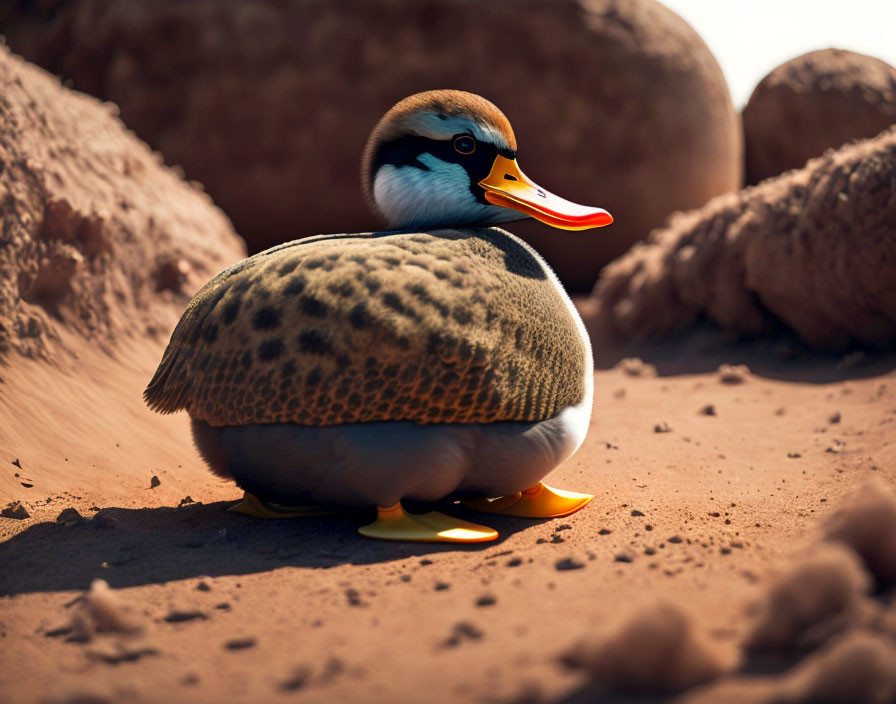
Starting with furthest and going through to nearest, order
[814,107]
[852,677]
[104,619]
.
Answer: [814,107] < [104,619] < [852,677]

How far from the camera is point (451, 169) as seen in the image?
298 cm

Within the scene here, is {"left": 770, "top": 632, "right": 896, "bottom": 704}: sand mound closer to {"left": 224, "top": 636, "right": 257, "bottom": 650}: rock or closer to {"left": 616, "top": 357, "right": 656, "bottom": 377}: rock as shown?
{"left": 224, "top": 636, "right": 257, "bottom": 650}: rock

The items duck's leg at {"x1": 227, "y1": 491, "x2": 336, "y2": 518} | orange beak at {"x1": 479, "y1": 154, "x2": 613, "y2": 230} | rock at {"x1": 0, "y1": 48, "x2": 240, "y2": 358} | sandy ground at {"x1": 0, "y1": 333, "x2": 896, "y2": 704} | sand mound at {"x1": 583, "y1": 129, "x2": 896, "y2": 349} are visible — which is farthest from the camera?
sand mound at {"x1": 583, "y1": 129, "x2": 896, "y2": 349}

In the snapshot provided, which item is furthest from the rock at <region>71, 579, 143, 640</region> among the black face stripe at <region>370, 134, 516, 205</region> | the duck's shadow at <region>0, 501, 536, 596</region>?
the black face stripe at <region>370, 134, 516, 205</region>

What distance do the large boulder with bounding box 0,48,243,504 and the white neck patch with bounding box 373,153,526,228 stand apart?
5.45 feet

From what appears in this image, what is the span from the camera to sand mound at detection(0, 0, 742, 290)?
774 centimetres

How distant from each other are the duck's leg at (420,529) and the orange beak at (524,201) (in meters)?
1.08

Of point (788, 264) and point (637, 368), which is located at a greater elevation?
point (788, 264)

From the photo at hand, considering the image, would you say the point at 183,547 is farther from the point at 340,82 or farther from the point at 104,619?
the point at 340,82

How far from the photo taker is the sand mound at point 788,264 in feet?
16.7

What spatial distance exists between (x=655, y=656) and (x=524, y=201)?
1851 millimetres

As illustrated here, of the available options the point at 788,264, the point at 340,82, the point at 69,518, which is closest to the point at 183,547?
the point at 69,518

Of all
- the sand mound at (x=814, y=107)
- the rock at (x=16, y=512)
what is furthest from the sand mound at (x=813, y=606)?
the sand mound at (x=814, y=107)

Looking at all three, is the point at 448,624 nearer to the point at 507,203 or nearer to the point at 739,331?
the point at 507,203
